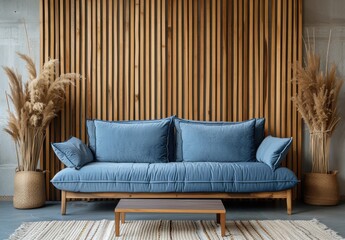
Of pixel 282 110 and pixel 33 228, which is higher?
pixel 282 110

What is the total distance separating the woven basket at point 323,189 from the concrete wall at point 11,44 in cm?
350

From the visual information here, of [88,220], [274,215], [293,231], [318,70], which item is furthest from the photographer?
[318,70]

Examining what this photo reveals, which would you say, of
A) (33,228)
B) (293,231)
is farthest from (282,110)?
(33,228)

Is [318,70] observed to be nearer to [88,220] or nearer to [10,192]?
[88,220]

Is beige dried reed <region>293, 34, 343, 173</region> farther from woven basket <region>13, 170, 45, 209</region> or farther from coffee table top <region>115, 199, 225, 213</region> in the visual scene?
woven basket <region>13, 170, 45, 209</region>

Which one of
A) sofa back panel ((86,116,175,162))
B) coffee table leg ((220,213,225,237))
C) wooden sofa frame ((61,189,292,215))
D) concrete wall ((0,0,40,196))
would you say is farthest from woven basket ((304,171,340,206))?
concrete wall ((0,0,40,196))

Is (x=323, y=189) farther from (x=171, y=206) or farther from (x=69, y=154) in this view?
(x=69, y=154)

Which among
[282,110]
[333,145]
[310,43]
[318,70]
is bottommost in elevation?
[333,145]

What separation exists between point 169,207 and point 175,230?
1.02 feet

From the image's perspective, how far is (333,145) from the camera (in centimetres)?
542

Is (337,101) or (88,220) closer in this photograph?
(88,220)

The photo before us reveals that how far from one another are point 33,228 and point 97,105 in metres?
1.87

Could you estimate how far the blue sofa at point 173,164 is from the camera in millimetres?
4492

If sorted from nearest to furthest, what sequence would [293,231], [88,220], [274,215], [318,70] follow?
[293,231]
[88,220]
[274,215]
[318,70]
